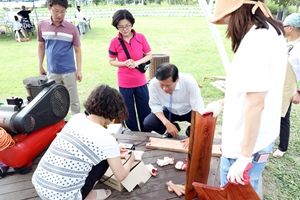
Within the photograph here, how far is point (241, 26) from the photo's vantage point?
98cm

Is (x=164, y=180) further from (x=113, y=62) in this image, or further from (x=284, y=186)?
(x=113, y=62)

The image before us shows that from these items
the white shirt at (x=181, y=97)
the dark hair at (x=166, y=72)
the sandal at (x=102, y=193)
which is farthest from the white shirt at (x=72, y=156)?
the white shirt at (x=181, y=97)

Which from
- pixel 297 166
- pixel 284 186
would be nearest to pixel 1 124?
pixel 284 186

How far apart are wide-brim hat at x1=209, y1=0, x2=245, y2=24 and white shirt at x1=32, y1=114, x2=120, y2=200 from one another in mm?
890

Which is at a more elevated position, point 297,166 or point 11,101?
point 11,101

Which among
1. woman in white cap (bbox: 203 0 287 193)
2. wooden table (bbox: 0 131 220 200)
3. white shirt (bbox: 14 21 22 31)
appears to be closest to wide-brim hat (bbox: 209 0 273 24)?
woman in white cap (bbox: 203 0 287 193)

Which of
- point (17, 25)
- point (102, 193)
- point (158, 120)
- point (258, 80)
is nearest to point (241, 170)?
point (258, 80)

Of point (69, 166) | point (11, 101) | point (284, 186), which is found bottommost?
point (284, 186)

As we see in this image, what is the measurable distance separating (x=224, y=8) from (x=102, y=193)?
1.49 metres

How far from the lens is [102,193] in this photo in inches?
69.5

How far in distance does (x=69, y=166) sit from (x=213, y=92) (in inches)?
138

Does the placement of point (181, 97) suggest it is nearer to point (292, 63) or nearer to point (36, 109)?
point (292, 63)

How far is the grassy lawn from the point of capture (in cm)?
236

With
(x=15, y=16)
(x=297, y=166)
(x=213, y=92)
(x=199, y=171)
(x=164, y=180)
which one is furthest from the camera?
(x=15, y=16)
